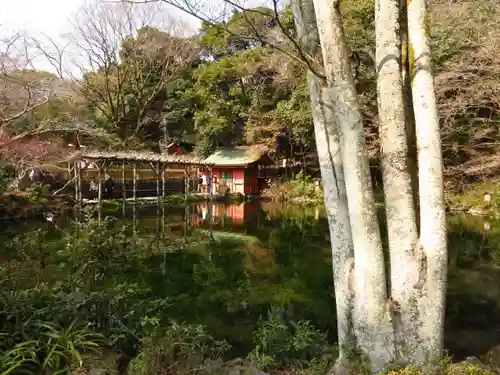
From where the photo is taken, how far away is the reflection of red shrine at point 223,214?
15.9 meters

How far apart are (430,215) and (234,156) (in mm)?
22772

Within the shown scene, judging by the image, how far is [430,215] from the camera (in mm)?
2775

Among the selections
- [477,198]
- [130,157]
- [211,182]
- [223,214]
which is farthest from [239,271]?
[211,182]

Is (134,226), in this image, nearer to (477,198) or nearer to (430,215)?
(430,215)

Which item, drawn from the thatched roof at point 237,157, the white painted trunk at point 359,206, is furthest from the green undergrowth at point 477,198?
the white painted trunk at point 359,206

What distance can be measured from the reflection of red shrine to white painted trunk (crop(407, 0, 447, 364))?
12.4m

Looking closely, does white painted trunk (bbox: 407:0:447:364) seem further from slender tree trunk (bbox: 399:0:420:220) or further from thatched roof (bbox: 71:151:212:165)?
thatched roof (bbox: 71:151:212:165)

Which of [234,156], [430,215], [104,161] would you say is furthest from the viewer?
[234,156]

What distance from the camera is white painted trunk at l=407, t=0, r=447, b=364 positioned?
2.76 metres

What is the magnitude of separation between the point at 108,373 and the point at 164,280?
4647 mm

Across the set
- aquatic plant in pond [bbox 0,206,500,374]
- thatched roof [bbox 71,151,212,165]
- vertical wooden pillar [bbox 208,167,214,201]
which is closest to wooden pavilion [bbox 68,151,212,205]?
thatched roof [bbox 71,151,212,165]

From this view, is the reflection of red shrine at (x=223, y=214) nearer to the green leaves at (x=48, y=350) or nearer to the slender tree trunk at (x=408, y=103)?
the green leaves at (x=48, y=350)

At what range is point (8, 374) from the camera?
275cm

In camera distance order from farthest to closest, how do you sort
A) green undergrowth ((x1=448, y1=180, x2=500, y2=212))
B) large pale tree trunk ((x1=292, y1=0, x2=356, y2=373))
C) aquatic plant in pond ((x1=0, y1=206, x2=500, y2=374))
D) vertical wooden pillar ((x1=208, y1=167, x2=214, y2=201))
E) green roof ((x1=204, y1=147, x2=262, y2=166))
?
green roof ((x1=204, y1=147, x2=262, y2=166)) < vertical wooden pillar ((x1=208, y1=167, x2=214, y2=201)) < green undergrowth ((x1=448, y1=180, x2=500, y2=212)) < aquatic plant in pond ((x1=0, y1=206, x2=500, y2=374)) < large pale tree trunk ((x1=292, y1=0, x2=356, y2=373))
